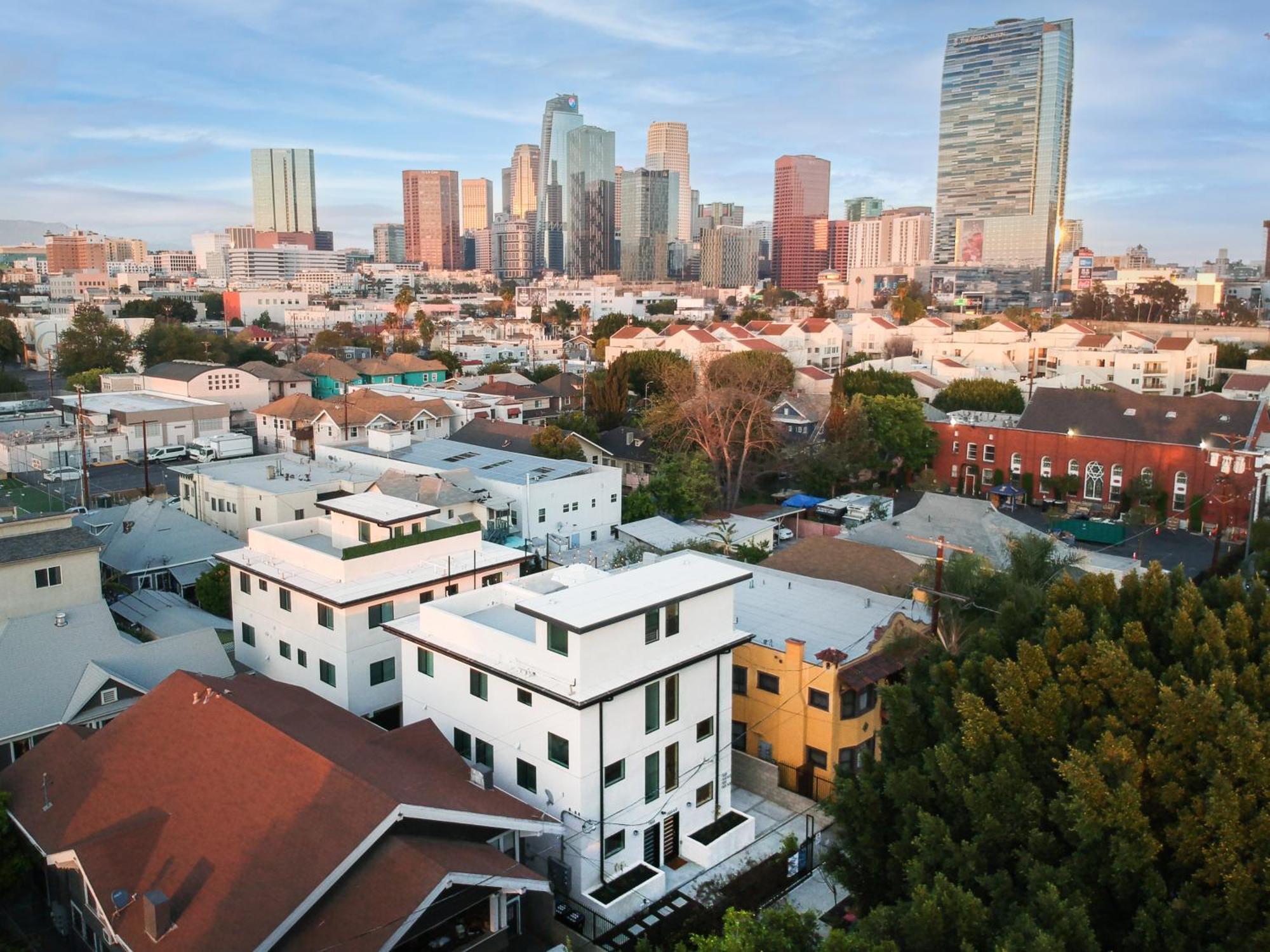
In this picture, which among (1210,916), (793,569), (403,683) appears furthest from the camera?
(793,569)

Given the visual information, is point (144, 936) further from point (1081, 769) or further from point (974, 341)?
point (974, 341)

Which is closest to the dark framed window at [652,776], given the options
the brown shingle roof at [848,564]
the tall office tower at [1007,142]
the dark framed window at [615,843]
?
the dark framed window at [615,843]

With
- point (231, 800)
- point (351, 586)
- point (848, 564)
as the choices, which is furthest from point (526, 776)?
point (848, 564)

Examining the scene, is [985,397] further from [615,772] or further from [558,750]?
[558,750]

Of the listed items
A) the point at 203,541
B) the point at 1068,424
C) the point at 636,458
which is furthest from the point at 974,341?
the point at 203,541

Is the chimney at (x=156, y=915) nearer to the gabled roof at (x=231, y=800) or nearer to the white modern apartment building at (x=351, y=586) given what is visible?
the gabled roof at (x=231, y=800)
